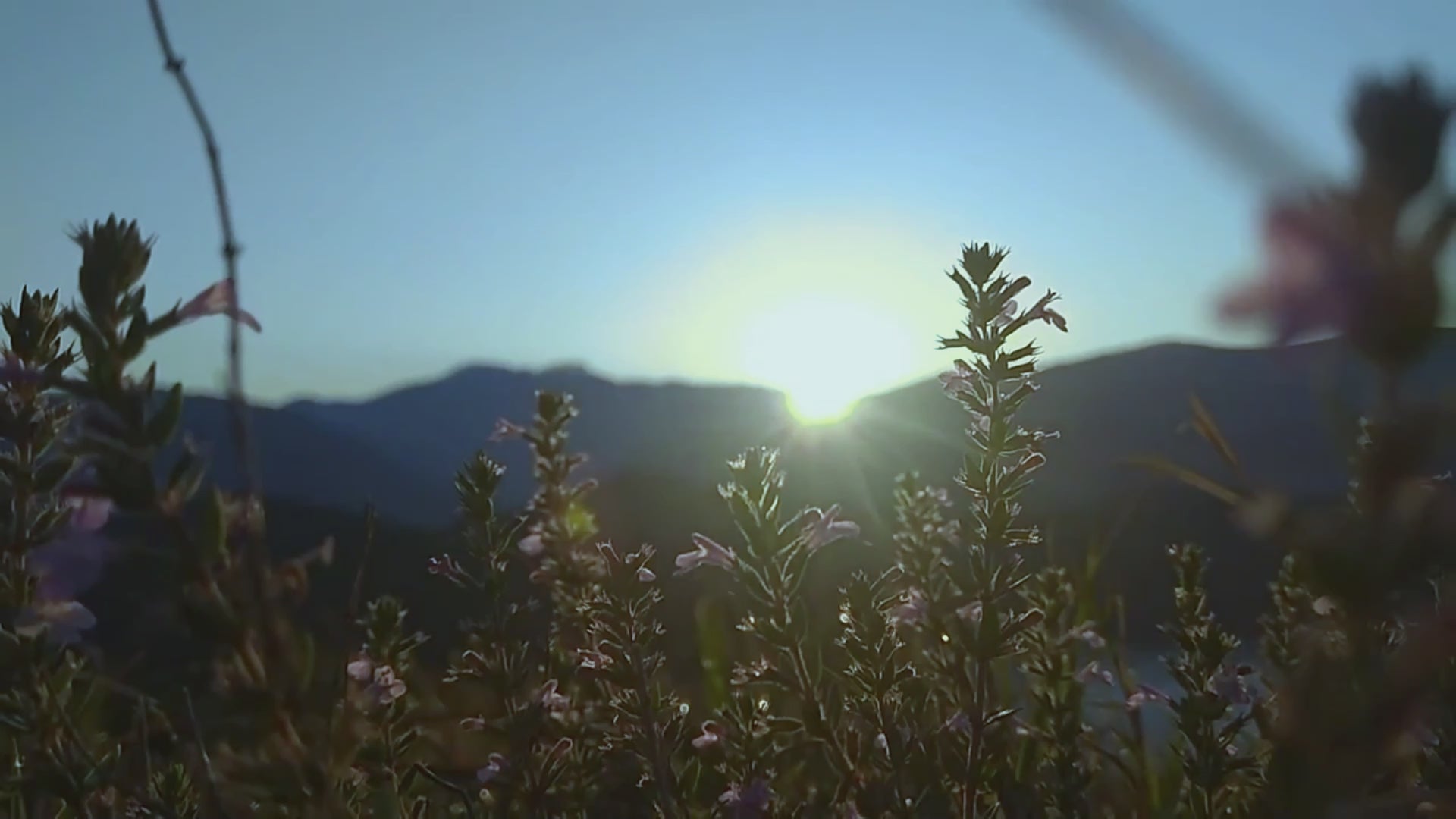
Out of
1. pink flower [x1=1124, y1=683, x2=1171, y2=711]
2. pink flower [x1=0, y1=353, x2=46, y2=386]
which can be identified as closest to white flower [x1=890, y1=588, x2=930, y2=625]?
pink flower [x1=1124, y1=683, x2=1171, y2=711]

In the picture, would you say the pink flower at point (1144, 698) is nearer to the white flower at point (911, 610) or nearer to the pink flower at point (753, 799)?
the white flower at point (911, 610)

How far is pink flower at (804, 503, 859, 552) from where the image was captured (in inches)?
112

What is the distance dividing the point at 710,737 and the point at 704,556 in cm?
43

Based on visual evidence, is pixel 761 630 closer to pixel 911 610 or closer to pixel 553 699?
pixel 911 610

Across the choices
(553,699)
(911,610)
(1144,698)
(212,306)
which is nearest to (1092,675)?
(1144,698)

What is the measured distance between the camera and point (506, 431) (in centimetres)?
350

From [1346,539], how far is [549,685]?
2.13 metres

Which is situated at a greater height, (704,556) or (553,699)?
(704,556)

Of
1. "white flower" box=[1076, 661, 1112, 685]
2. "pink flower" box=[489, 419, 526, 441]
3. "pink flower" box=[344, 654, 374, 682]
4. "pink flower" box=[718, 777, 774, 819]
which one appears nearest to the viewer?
"pink flower" box=[718, 777, 774, 819]

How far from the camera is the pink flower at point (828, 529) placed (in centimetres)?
284

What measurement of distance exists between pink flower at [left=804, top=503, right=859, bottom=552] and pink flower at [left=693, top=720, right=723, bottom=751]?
456 millimetres

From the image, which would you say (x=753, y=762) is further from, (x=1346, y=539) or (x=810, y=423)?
(x=810, y=423)

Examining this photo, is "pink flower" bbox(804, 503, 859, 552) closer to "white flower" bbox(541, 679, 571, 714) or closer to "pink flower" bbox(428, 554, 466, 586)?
"white flower" bbox(541, 679, 571, 714)

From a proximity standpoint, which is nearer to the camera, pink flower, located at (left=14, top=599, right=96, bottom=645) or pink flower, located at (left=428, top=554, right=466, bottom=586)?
pink flower, located at (left=14, top=599, right=96, bottom=645)
